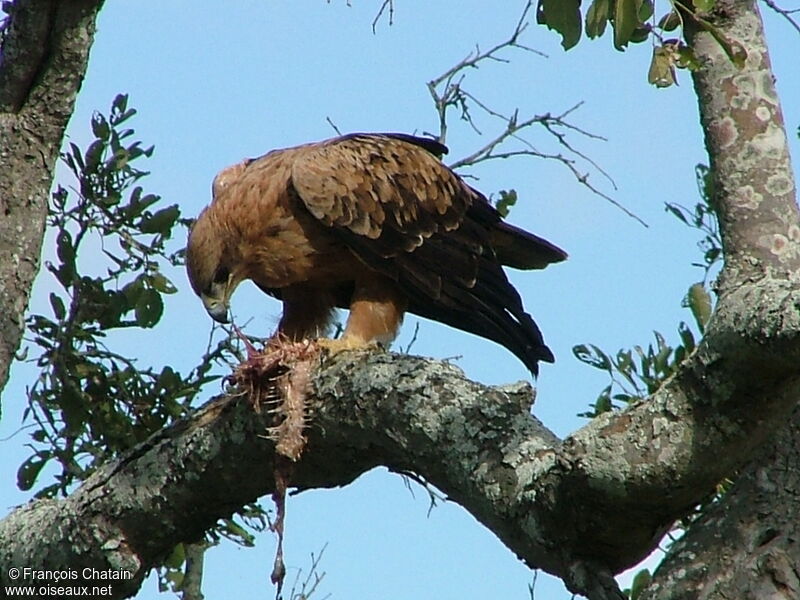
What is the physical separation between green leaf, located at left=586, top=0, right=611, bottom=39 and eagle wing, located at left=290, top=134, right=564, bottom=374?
2.74 m

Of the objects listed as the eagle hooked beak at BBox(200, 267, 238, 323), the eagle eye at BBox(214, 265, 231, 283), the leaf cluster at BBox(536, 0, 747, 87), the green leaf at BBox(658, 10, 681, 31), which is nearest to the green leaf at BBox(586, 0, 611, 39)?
the leaf cluster at BBox(536, 0, 747, 87)

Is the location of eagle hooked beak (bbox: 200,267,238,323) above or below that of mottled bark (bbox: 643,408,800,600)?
above

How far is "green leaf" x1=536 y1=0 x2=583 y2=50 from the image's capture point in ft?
9.08

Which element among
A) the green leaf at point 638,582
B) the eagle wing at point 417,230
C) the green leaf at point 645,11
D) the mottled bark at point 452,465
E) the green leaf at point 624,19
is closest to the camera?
the green leaf at point 624,19

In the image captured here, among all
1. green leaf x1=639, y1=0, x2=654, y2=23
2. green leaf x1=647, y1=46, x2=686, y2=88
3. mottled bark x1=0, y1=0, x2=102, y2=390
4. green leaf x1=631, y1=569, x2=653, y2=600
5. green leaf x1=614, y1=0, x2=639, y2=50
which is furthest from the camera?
mottled bark x1=0, y1=0, x2=102, y2=390

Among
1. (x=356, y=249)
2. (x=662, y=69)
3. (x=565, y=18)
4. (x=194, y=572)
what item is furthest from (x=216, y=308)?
(x=565, y=18)

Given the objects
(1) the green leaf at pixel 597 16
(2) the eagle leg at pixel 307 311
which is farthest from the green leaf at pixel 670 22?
(2) the eagle leg at pixel 307 311

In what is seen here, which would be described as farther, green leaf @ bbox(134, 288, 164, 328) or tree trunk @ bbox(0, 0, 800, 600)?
green leaf @ bbox(134, 288, 164, 328)

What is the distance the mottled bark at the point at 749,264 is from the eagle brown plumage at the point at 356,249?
2162mm

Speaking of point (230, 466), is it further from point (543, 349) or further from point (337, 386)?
point (543, 349)

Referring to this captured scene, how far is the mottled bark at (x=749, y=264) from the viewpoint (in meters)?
2.79

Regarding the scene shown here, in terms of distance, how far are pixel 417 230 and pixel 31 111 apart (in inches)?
77.4

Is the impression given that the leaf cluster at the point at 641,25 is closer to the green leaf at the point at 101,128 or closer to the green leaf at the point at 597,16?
the green leaf at the point at 597,16

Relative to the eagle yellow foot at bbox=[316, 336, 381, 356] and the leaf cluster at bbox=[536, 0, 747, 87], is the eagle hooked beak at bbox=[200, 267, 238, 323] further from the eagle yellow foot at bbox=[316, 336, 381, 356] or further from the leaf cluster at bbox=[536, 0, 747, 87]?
the leaf cluster at bbox=[536, 0, 747, 87]
